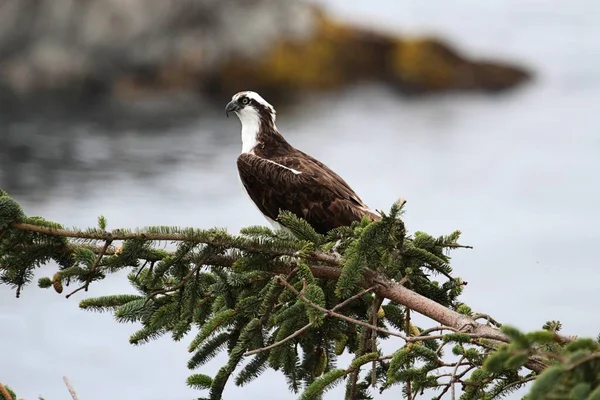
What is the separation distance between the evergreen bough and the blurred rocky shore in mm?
14599

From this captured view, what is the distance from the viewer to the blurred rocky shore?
18641mm

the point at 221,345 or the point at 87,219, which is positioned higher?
the point at 87,219

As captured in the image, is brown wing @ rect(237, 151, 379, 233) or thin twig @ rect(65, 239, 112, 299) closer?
thin twig @ rect(65, 239, 112, 299)

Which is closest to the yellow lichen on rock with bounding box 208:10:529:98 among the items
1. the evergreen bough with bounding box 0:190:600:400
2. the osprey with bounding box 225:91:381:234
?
the osprey with bounding box 225:91:381:234

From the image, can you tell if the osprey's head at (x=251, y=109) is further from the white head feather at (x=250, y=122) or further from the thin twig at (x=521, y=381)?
the thin twig at (x=521, y=381)

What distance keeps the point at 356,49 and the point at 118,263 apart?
16751 millimetres

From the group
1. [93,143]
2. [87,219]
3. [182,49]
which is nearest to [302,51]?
[182,49]

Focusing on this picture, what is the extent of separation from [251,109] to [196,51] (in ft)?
39.0

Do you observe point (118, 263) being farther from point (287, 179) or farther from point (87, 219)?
point (87, 219)

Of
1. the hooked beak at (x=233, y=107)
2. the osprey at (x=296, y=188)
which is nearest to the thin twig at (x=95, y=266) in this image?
the osprey at (x=296, y=188)

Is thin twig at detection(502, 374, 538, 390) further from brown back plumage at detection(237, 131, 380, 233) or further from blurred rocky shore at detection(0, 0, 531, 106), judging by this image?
blurred rocky shore at detection(0, 0, 531, 106)

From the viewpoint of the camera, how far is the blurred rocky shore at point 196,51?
1864cm

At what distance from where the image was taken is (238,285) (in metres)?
4.14

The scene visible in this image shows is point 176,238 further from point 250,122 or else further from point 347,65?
point 347,65
